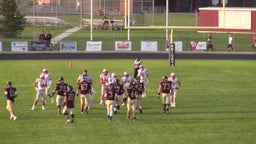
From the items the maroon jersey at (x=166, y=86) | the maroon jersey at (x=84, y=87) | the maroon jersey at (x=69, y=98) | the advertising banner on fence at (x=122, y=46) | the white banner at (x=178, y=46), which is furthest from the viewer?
the white banner at (x=178, y=46)

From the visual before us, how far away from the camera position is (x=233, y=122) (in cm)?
2748

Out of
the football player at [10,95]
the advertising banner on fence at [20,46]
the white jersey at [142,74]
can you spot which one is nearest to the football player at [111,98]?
the football player at [10,95]

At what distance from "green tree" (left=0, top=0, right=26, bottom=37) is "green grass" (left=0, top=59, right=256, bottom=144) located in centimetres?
2512

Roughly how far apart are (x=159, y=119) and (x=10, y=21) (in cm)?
4348

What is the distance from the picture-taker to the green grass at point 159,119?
961 inches

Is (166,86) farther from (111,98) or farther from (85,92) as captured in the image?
(85,92)

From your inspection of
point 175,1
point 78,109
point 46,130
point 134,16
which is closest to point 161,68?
point 78,109

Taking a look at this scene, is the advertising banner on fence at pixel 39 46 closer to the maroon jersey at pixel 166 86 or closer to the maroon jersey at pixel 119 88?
the maroon jersey at pixel 119 88

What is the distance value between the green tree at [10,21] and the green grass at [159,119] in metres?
25.1

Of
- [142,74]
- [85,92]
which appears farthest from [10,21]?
[85,92]

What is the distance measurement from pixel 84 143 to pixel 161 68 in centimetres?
2447

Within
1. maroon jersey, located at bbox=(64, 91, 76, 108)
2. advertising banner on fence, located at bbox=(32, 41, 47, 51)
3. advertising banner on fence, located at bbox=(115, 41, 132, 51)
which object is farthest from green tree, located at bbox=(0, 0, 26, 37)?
maroon jersey, located at bbox=(64, 91, 76, 108)

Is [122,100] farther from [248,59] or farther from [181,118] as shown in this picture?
[248,59]

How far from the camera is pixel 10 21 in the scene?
6862cm
